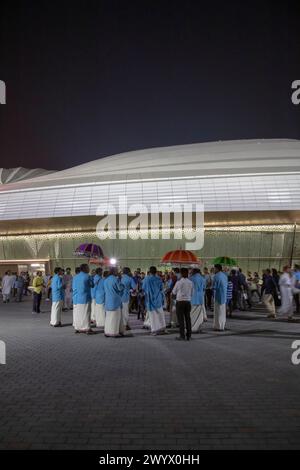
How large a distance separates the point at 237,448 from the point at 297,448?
0.52m

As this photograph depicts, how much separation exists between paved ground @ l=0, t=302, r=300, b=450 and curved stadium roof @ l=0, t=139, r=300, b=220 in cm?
1439

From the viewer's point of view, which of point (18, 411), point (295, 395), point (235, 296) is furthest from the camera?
point (235, 296)

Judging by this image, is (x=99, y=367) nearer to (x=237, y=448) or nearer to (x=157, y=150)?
(x=237, y=448)

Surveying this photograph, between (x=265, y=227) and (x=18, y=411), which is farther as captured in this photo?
(x=265, y=227)

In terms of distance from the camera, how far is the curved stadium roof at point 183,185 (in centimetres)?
2327

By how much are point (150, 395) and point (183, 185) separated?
19331mm

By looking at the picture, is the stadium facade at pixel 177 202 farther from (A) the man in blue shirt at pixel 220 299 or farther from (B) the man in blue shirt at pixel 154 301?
(B) the man in blue shirt at pixel 154 301

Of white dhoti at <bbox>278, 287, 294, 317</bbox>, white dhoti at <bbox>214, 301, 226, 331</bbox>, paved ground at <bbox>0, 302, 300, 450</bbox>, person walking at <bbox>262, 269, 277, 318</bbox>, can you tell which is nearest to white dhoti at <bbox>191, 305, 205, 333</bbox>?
white dhoti at <bbox>214, 301, 226, 331</bbox>

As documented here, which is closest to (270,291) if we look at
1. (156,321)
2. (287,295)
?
(287,295)

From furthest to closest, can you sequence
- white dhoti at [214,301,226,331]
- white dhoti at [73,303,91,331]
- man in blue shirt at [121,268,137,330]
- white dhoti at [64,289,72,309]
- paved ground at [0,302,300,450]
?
white dhoti at [64,289,72,309] → man in blue shirt at [121,268,137,330] → white dhoti at [214,301,226,331] → white dhoti at [73,303,91,331] → paved ground at [0,302,300,450]

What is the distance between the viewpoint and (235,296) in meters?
16.5

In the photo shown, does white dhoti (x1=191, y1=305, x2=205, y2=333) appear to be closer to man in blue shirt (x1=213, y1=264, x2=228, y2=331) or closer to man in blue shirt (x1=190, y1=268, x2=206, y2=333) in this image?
man in blue shirt (x1=190, y1=268, x2=206, y2=333)

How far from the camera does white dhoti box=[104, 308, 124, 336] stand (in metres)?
Result: 10.7
